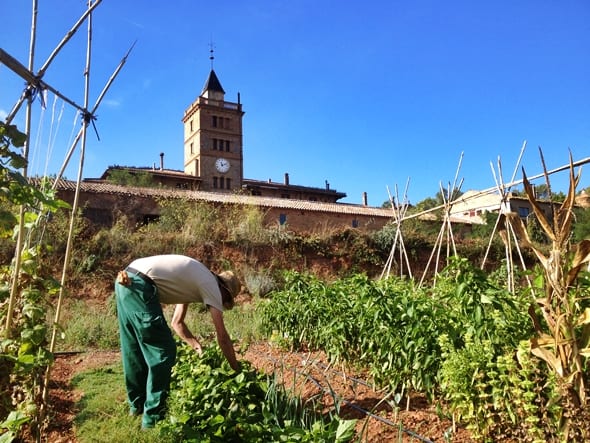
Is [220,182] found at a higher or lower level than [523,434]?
higher

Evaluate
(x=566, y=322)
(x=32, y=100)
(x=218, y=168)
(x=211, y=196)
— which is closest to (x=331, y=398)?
(x=566, y=322)

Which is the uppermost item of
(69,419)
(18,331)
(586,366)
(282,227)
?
(282,227)

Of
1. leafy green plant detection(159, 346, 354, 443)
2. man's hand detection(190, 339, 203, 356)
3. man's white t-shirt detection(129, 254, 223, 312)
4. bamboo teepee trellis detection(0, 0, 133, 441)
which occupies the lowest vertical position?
leafy green plant detection(159, 346, 354, 443)

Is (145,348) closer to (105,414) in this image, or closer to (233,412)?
(105,414)

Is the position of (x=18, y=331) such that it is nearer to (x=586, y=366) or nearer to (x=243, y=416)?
(x=243, y=416)

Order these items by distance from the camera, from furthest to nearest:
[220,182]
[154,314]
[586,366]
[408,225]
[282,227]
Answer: [220,182] → [408,225] → [282,227] → [154,314] → [586,366]

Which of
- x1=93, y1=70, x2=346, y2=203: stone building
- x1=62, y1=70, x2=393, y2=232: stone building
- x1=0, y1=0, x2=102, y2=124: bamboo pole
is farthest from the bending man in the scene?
x1=93, y1=70, x2=346, y2=203: stone building

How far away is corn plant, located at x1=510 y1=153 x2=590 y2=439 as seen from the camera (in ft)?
7.70

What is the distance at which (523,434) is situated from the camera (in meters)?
2.59

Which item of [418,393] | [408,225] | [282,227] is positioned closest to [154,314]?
[418,393]

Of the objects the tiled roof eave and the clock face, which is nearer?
the tiled roof eave

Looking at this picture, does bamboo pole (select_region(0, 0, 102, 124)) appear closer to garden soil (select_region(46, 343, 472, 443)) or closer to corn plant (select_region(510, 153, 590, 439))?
garden soil (select_region(46, 343, 472, 443))

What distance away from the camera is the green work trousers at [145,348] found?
11.0ft

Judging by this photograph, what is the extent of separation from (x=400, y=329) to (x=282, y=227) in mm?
13538
